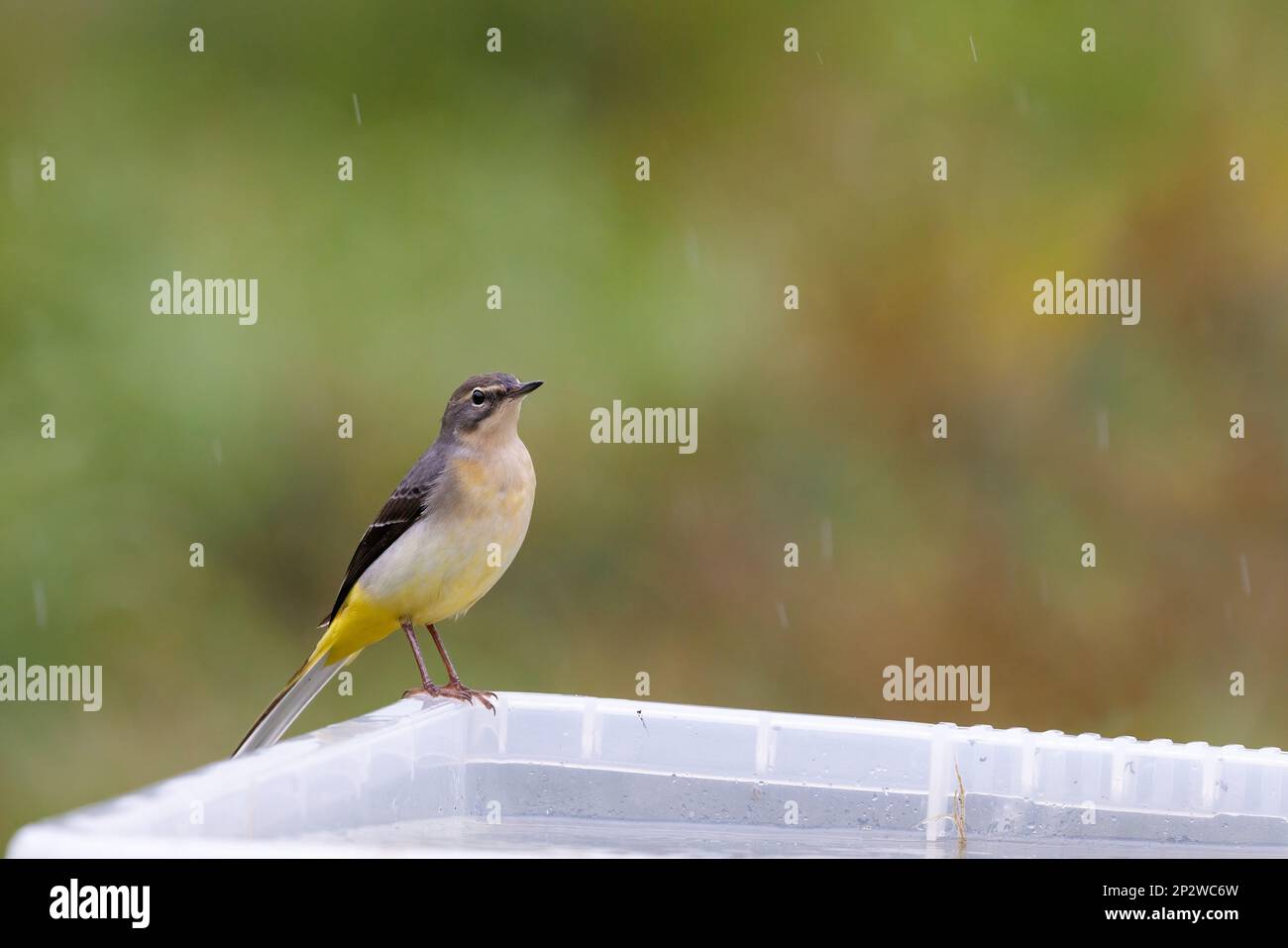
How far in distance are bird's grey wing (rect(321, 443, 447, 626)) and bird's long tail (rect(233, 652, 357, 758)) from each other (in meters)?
0.14

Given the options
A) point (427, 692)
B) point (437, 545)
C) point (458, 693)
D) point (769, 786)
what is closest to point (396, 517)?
point (437, 545)

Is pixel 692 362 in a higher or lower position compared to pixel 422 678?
higher

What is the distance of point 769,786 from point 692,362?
6.34m

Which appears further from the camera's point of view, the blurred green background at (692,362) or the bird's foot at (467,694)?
the blurred green background at (692,362)

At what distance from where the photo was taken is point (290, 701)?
4840 mm

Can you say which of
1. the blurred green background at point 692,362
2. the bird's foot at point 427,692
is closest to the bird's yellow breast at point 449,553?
the bird's foot at point 427,692

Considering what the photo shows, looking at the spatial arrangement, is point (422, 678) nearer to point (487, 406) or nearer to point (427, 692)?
point (427, 692)

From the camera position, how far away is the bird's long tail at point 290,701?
4723mm

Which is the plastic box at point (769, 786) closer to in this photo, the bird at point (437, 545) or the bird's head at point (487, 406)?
the bird at point (437, 545)

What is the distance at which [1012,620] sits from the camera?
9.85 meters

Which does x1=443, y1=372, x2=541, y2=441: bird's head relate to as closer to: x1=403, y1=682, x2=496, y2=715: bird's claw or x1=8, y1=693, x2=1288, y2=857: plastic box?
x1=403, y1=682, x2=496, y2=715: bird's claw

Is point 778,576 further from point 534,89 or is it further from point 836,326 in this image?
point 534,89
